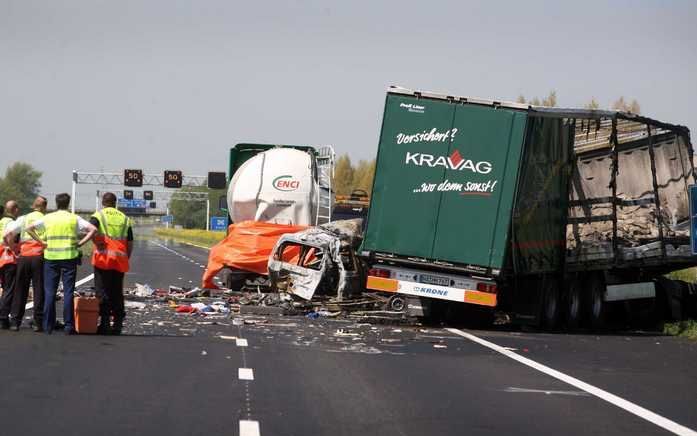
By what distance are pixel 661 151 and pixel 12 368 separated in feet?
45.5

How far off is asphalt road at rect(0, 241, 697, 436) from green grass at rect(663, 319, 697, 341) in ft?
8.36

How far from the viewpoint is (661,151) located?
22.8 meters

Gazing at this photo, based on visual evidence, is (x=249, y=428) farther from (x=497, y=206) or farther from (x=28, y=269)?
(x=497, y=206)

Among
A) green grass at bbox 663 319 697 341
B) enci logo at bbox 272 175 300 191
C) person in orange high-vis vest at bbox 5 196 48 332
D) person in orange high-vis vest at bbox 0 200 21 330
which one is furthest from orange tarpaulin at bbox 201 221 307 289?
person in orange high-vis vest at bbox 5 196 48 332

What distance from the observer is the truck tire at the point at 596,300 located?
73.0 ft

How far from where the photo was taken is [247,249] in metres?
26.8

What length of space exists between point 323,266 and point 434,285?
11.4ft

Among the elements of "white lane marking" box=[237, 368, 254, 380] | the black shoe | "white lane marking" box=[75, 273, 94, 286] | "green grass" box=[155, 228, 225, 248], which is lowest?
"green grass" box=[155, 228, 225, 248]

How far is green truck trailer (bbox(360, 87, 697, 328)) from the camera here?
63.2ft

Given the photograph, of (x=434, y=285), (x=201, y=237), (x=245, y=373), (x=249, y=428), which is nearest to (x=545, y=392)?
(x=245, y=373)

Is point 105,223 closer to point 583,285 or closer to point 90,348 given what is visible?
point 90,348

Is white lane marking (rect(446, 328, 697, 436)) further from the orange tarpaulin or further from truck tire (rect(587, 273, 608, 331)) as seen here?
the orange tarpaulin

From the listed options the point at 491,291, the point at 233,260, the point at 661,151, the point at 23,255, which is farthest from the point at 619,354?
the point at 233,260

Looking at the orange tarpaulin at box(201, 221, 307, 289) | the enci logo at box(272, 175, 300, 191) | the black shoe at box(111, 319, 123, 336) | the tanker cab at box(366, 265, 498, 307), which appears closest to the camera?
the black shoe at box(111, 319, 123, 336)
